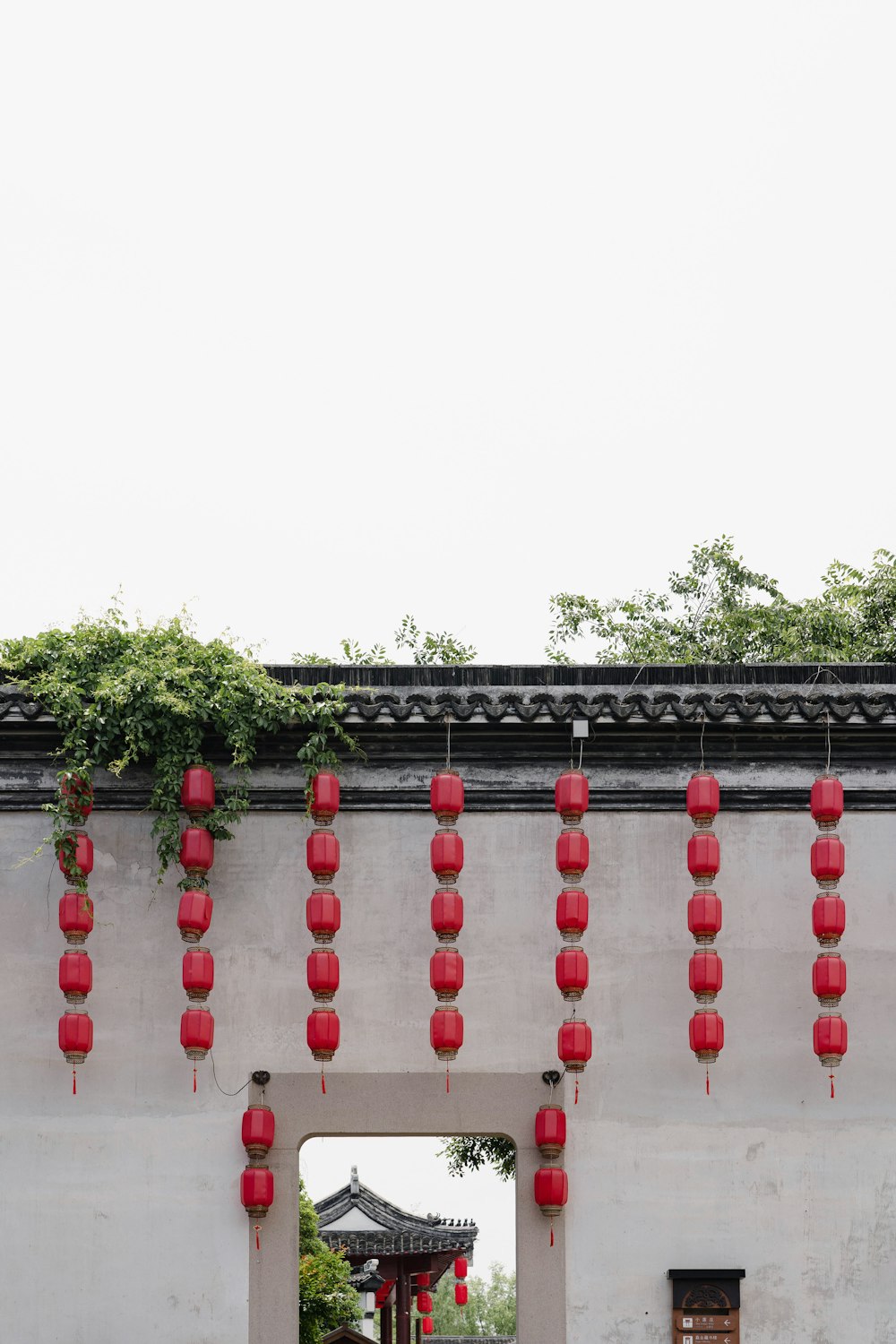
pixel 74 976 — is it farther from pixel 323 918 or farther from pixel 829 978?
pixel 829 978

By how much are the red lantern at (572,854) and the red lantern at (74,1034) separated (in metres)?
3.16

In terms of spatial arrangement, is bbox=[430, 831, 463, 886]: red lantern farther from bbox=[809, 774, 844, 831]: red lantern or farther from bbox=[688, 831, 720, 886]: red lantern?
bbox=[809, 774, 844, 831]: red lantern

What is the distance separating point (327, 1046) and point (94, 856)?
2.11m

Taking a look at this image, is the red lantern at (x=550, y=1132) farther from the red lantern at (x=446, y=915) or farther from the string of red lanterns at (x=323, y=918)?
the string of red lanterns at (x=323, y=918)

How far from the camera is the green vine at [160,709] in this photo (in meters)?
10.6

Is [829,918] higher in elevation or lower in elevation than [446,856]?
lower

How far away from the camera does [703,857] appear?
10.5m

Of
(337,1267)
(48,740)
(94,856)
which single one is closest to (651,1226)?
(94,856)

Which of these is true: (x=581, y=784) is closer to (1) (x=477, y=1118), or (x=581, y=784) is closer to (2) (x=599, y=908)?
(2) (x=599, y=908)

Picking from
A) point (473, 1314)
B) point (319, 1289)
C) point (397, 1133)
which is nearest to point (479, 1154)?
point (319, 1289)

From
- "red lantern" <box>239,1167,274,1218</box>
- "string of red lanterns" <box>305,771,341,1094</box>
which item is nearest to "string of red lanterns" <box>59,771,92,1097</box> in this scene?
"red lantern" <box>239,1167,274,1218</box>

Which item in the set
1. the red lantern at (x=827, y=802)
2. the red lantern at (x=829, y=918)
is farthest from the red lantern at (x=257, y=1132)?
the red lantern at (x=827, y=802)

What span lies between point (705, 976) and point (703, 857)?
0.74 metres

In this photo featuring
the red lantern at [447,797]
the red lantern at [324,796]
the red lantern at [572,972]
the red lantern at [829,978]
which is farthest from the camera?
the red lantern at [324,796]
